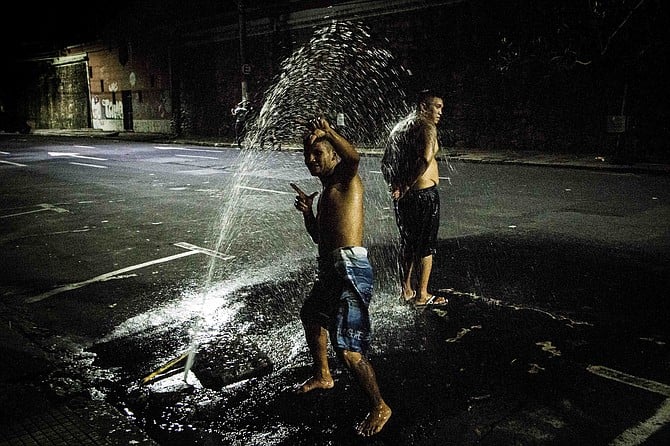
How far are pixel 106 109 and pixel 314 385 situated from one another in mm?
40175

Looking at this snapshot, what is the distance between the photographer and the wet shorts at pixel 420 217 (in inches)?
206

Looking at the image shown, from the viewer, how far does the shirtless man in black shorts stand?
5102 mm

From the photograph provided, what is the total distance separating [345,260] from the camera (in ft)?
10.7

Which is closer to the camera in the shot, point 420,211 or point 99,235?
point 420,211

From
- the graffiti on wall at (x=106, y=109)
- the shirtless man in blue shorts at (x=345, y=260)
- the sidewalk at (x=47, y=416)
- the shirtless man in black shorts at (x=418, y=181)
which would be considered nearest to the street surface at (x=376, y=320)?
the sidewalk at (x=47, y=416)

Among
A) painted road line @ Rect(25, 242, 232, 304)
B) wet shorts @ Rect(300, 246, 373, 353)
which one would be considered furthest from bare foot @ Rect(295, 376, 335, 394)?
painted road line @ Rect(25, 242, 232, 304)

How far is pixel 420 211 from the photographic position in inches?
207

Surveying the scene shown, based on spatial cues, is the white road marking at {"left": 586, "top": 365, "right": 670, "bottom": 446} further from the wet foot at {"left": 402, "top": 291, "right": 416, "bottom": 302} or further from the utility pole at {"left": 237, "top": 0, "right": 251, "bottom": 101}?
the utility pole at {"left": 237, "top": 0, "right": 251, "bottom": 101}

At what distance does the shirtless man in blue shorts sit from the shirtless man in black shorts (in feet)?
6.21

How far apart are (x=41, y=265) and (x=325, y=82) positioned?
24.7 m

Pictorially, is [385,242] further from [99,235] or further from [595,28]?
[595,28]

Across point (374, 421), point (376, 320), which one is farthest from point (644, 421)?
point (376, 320)

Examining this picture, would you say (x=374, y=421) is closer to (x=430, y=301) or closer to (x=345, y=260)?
(x=345, y=260)

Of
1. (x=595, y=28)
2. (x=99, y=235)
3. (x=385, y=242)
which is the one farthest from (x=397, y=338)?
(x=595, y=28)
